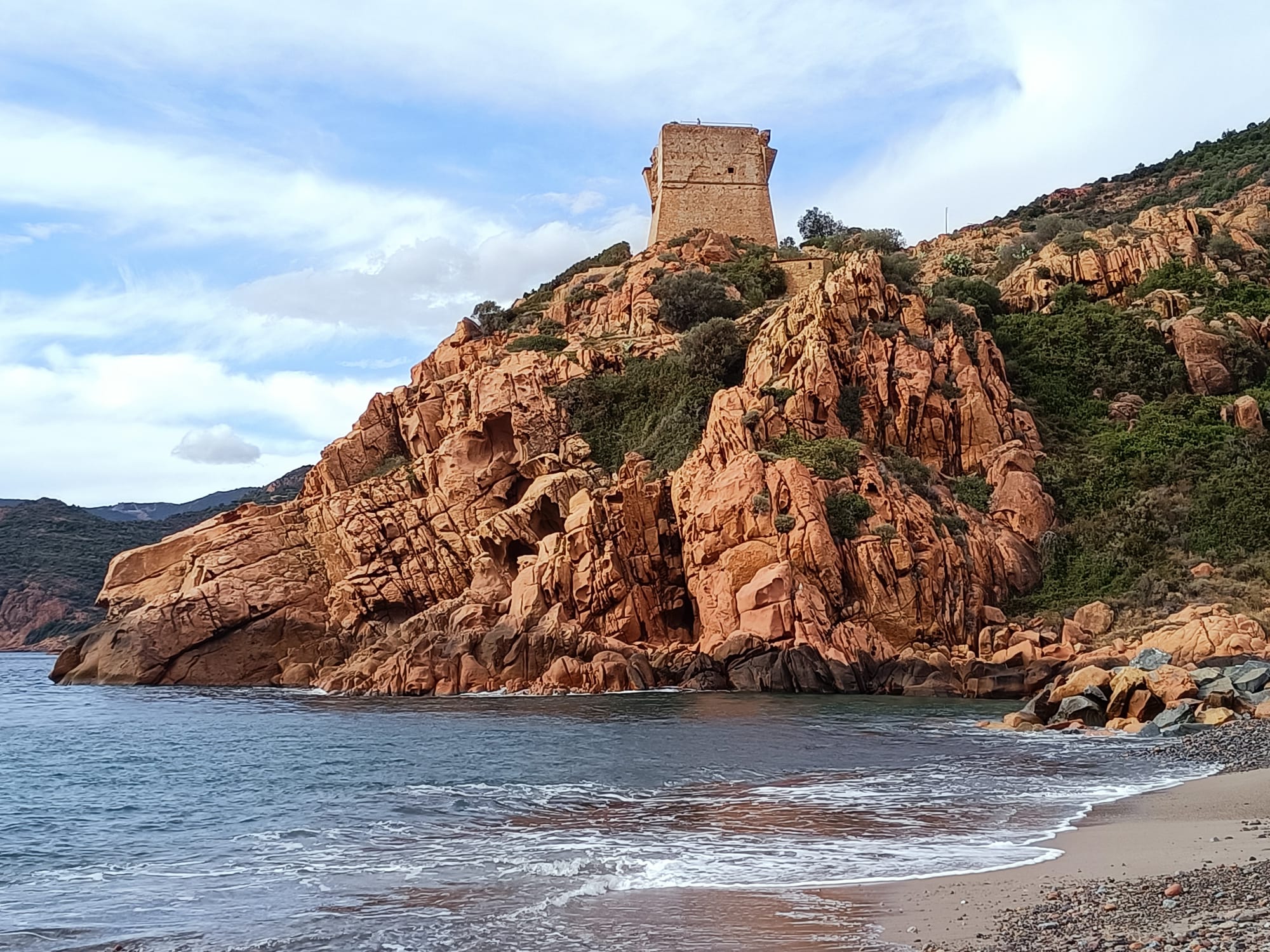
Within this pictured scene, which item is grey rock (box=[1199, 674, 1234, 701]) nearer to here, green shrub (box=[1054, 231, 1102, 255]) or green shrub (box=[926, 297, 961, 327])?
green shrub (box=[926, 297, 961, 327])

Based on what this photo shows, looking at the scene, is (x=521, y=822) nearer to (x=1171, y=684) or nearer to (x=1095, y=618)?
(x=1171, y=684)

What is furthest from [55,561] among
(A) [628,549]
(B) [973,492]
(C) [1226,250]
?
(C) [1226,250]

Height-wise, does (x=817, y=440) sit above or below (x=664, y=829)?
above

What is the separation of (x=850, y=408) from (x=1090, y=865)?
34.0 m

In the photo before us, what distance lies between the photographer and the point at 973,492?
43.0 m

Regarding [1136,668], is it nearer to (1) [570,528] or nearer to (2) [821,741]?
(2) [821,741]

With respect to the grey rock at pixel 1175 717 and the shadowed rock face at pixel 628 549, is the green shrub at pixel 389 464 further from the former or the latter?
the grey rock at pixel 1175 717

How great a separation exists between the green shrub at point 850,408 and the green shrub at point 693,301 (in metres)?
11.4

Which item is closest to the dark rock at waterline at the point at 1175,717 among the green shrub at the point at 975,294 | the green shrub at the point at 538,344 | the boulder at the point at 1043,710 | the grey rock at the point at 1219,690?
the grey rock at the point at 1219,690

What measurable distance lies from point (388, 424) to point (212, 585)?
1249 cm

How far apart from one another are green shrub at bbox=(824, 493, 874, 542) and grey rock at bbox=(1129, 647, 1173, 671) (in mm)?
10181

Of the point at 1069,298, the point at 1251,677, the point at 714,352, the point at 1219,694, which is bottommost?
the point at 1219,694

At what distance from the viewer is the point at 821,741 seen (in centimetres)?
2367

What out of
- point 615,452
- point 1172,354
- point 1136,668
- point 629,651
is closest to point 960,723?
point 1136,668
